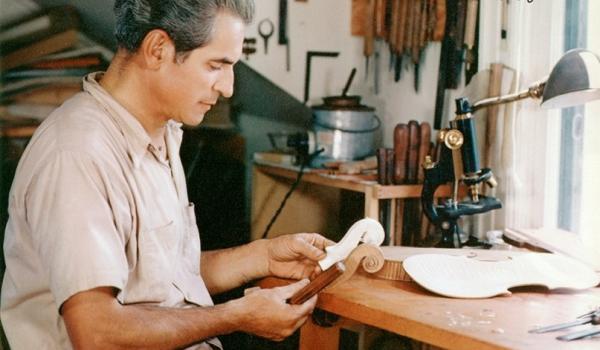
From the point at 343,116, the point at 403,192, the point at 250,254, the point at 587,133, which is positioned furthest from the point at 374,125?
the point at 250,254

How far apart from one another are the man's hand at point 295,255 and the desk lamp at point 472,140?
0.54 metres

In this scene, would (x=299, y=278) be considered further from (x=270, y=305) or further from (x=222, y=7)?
(x=222, y=7)

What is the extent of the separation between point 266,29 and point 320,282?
252 cm

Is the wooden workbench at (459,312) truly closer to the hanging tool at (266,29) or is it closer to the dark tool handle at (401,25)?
the dark tool handle at (401,25)

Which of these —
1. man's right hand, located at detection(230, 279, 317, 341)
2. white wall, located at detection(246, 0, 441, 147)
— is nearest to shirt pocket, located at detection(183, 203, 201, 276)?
man's right hand, located at detection(230, 279, 317, 341)

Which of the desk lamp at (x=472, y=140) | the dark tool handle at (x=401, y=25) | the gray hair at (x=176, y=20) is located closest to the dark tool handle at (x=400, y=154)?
the desk lamp at (x=472, y=140)

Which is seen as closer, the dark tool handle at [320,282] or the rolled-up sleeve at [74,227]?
the rolled-up sleeve at [74,227]

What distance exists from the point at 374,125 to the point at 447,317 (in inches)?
89.7

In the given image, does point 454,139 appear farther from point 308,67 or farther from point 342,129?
point 308,67

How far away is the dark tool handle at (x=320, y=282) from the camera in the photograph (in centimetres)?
177

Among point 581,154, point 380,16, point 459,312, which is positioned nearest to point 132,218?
point 459,312

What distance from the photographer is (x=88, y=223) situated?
1.58 meters

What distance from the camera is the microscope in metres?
2.35

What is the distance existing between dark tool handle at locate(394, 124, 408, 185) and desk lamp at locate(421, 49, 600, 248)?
0.36m
